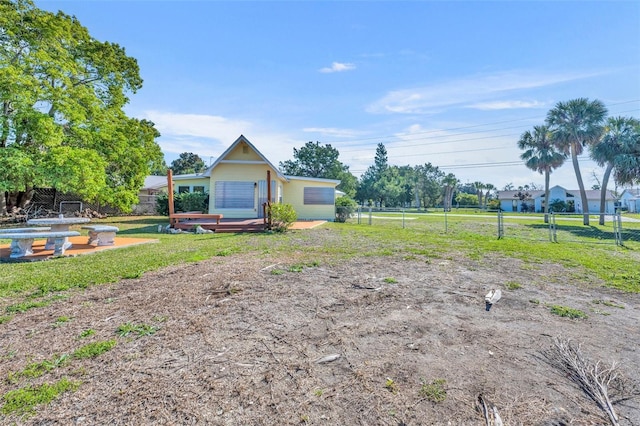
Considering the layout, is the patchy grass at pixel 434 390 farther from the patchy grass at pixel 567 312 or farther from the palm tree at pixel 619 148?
the palm tree at pixel 619 148

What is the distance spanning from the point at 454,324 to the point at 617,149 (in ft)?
82.3

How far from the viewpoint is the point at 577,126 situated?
21938mm

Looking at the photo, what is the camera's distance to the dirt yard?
6.43 ft

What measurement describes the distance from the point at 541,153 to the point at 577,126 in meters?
4.72

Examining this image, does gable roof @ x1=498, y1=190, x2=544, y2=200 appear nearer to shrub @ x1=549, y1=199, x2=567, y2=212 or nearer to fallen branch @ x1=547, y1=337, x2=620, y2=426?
shrub @ x1=549, y1=199, x2=567, y2=212

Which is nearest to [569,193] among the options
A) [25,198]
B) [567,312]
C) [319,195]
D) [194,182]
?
→ [319,195]

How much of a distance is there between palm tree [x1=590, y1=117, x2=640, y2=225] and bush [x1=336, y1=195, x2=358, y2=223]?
685 inches

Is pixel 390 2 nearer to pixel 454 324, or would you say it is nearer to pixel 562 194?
pixel 454 324

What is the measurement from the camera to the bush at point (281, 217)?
42.4ft

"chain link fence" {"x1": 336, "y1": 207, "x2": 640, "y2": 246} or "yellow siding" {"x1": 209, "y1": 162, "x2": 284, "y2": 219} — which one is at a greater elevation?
"yellow siding" {"x1": 209, "y1": 162, "x2": 284, "y2": 219}

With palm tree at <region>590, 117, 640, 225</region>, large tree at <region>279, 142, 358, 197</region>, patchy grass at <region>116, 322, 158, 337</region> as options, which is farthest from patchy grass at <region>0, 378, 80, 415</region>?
large tree at <region>279, 142, 358, 197</region>

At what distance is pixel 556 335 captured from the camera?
311 cm

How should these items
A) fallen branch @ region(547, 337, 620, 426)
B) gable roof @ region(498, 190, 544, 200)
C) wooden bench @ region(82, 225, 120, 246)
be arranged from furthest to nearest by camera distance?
gable roof @ region(498, 190, 544, 200), wooden bench @ region(82, 225, 120, 246), fallen branch @ region(547, 337, 620, 426)

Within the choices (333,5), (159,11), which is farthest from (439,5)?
(159,11)
